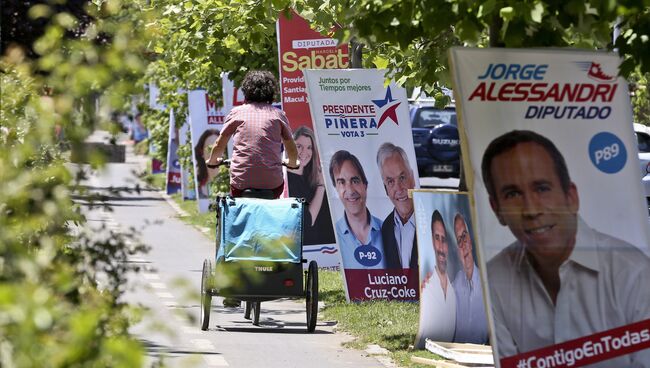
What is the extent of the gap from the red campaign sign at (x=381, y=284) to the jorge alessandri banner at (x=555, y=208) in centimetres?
570

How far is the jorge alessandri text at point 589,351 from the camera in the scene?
7.15m

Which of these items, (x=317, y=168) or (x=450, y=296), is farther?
(x=317, y=168)

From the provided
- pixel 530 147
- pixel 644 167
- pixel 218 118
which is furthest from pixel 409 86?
pixel 218 118

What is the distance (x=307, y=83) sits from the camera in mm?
13148

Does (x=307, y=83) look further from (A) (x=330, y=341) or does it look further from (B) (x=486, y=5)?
(B) (x=486, y=5)

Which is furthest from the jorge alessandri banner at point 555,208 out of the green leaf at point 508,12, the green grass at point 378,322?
the green grass at point 378,322

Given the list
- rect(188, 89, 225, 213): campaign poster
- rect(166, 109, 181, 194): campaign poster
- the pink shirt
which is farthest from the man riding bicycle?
rect(166, 109, 181, 194): campaign poster

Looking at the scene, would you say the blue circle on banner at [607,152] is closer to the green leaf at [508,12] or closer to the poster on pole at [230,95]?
the green leaf at [508,12]

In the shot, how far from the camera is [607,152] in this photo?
7.56m

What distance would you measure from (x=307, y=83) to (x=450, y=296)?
11.4 ft

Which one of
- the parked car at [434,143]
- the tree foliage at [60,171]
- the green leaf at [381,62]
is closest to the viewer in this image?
the tree foliage at [60,171]

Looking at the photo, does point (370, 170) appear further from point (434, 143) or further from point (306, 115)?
point (434, 143)

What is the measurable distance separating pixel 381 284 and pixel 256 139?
6.88 feet

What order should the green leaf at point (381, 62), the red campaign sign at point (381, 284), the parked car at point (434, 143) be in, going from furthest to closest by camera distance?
the parked car at point (434, 143) < the red campaign sign at point (381, 284) < the green leaf at point (381, 62)
